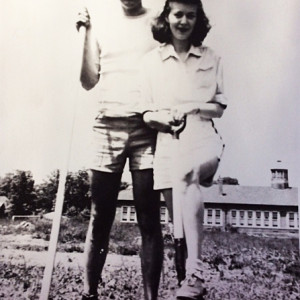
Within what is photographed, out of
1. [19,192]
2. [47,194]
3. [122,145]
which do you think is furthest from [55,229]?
[122,145]

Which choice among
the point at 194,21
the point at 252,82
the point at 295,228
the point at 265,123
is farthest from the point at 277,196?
the point at 194,21

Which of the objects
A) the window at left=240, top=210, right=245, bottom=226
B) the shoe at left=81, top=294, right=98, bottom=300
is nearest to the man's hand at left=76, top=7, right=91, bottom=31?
the window at left=240, top=210, right=245, bottom=226

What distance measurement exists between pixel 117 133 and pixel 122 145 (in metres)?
0.08

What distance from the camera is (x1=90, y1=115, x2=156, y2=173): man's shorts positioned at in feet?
9.22

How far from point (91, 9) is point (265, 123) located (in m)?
1.29

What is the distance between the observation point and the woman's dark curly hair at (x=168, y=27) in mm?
2943

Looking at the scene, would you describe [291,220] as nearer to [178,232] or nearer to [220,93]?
[178,232]

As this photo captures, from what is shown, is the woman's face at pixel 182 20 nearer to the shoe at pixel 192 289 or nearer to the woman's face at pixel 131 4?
the woman's face at pixel 131 4

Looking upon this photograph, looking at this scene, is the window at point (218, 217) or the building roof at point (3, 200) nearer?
the window at point (218, 217)

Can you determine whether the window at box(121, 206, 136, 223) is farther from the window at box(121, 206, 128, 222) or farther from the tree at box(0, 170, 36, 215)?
the tree at box(0, 170, 36, 215)

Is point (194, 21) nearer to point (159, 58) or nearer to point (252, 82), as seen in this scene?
point (159, 58)

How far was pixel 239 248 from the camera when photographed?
2.72 m

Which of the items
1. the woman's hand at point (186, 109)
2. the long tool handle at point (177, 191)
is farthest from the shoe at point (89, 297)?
the woman's hand at point (186, 109)

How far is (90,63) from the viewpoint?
9.74 feet
